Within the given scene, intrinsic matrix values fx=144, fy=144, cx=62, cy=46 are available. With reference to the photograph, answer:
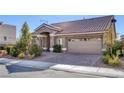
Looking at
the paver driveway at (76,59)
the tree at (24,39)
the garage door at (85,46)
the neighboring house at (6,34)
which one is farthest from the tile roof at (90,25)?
the neighboring house at (6,34)

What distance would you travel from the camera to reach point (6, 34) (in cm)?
2762

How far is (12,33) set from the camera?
1144 inches

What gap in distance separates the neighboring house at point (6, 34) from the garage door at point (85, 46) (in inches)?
551

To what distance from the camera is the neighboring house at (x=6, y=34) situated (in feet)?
87.0

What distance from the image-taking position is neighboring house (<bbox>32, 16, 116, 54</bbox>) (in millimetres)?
15281

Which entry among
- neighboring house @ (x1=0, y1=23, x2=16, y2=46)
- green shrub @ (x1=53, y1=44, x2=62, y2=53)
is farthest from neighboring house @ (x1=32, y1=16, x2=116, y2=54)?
neighboring house @ (x1=0, y1=23, x2=16, y2=46)

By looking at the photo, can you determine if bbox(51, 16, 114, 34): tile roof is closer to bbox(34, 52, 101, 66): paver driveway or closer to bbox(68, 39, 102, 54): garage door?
bbox(68, 39, 102, 54): garage door

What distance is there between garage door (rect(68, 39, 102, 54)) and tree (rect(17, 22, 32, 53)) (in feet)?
16.2

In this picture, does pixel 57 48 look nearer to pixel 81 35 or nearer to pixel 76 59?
pixel 81 35

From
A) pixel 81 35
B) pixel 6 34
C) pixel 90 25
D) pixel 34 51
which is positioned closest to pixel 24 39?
pixel 34 51

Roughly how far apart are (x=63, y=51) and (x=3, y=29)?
1505cm
